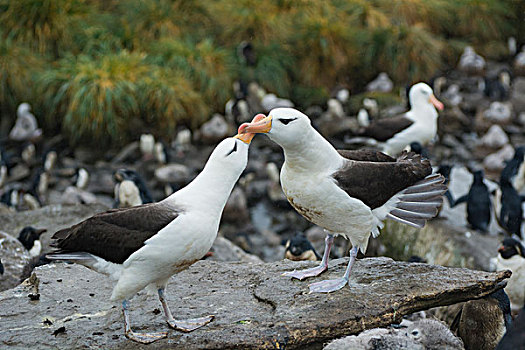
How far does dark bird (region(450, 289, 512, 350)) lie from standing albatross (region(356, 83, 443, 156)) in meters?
4.90

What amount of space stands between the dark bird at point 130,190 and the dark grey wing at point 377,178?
5189 millimetres

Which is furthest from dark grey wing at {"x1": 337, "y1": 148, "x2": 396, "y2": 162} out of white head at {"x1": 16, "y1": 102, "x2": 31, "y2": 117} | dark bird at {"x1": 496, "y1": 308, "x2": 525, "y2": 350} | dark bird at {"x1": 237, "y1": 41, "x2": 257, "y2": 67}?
dark bird at {"x1": 237, "y1": 41, "x2": 257, "y2": 67}

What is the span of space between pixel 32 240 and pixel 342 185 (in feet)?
13.7

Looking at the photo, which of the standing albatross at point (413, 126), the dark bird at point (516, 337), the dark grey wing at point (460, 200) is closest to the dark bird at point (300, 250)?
the standing albatross at point (413, 126)

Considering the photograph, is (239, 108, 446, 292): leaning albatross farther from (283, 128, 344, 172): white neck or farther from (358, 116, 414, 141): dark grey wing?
(358, 116, 414, 141): dark grey wing

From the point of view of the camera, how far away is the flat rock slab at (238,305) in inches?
163

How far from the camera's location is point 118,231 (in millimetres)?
4031

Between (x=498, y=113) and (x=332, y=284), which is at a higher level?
(x=332, y=284)

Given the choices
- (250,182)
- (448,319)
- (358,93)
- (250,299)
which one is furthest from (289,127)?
(358,93)

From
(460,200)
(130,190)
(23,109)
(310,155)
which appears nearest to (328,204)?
(310,155)

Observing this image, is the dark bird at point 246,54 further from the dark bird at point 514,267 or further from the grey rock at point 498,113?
the dark bird at point 514,267

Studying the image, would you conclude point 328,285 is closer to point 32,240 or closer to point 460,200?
point 32,240

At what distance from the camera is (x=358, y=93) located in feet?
57.8

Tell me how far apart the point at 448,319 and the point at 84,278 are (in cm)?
357
